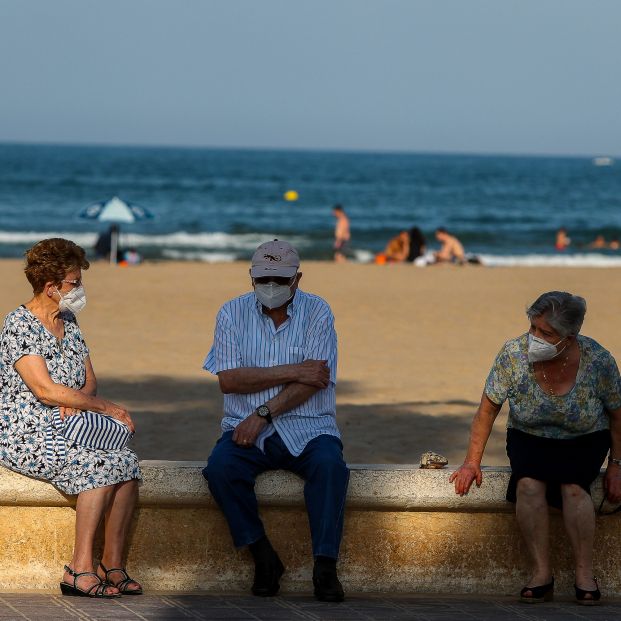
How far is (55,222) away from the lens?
1594 inches

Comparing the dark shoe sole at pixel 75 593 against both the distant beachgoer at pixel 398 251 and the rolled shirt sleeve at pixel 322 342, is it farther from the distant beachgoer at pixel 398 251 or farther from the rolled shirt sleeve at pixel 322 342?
the distant beachgoer at pixel 398 251

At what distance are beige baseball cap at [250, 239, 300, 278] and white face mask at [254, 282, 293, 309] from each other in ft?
0.15

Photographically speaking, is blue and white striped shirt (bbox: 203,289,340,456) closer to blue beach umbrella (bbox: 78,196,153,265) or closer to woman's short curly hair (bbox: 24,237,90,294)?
woman's short curly hair (bbox: 24,237,90,294)

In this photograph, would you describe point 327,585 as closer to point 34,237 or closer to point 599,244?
point 34,237

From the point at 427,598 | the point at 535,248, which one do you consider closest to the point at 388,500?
the point at 427,598

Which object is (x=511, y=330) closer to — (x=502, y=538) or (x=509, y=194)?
(x=502, y=538)

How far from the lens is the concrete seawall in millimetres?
4605

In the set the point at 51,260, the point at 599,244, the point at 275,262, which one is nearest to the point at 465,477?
the point at 275,262

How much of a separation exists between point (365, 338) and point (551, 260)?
18904mm

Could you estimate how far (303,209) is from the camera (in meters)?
51.8

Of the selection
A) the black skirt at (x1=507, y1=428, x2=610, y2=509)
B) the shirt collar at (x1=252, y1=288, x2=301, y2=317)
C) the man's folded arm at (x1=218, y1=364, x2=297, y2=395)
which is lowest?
the black skirt at (x1=507, y1=428, x2=610, y2=509)

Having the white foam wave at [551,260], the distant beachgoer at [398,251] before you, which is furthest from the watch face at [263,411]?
the white foam wave at [551,260]

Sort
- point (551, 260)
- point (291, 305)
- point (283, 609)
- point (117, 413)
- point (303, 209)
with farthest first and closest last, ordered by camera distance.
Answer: point (303, 209) < point (551, 260) < point (291, 305) < point (117, 413) < point (283, 609)

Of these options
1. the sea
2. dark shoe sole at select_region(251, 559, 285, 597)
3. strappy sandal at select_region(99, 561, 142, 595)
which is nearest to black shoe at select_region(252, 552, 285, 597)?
dark shoe sole at select_region(251, 559, 285, 597)
